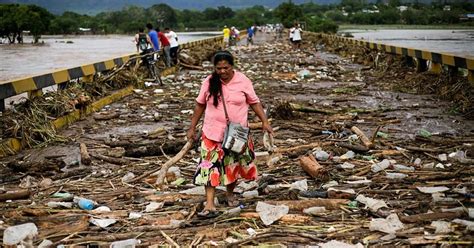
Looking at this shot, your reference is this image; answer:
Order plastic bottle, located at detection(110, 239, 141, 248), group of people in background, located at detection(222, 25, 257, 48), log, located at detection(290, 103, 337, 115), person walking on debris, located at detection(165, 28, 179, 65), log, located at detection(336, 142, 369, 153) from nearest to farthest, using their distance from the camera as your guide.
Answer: plastic bottle, located at detection(110, 239, 141, 248)
log, located at detection(336, 142, 369, 153)
log, located at detection(290, 103, 337, 115)
person walking on debris, located at detection(165, 28, 179, 65)
group of people in background, located at detection(222, 25, 257, 48)

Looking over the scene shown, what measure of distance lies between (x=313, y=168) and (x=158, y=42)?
13.5 meters

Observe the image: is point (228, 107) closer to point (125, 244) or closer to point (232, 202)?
point (232, 202)

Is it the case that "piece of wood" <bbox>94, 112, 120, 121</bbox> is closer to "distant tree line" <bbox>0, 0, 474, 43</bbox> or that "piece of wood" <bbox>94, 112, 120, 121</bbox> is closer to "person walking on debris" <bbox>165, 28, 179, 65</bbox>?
"person walking on debris" <bbox>165, 28, 179, 65</bbox>

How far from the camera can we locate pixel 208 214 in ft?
15.1

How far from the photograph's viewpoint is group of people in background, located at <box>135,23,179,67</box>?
54.7 ft

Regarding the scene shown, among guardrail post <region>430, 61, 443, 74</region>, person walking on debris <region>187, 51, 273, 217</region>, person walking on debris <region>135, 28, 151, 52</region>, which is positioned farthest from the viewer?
person walking on debris <region>135, 28, 151, 52</region>

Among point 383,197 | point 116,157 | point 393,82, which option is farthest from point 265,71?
point 383,197

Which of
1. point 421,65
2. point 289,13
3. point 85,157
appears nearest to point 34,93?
point 85,157

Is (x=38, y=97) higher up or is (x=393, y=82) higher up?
(x=38, y=97)

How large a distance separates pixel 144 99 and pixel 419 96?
5706mm

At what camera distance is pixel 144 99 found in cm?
1225

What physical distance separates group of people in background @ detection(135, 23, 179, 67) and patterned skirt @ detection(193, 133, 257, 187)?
12332 mm

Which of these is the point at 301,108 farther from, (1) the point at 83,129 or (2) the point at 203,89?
(2) the point at 203,89

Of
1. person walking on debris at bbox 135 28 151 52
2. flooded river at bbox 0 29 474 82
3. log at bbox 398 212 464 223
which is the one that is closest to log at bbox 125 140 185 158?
log at bbox 398 212 464 223
